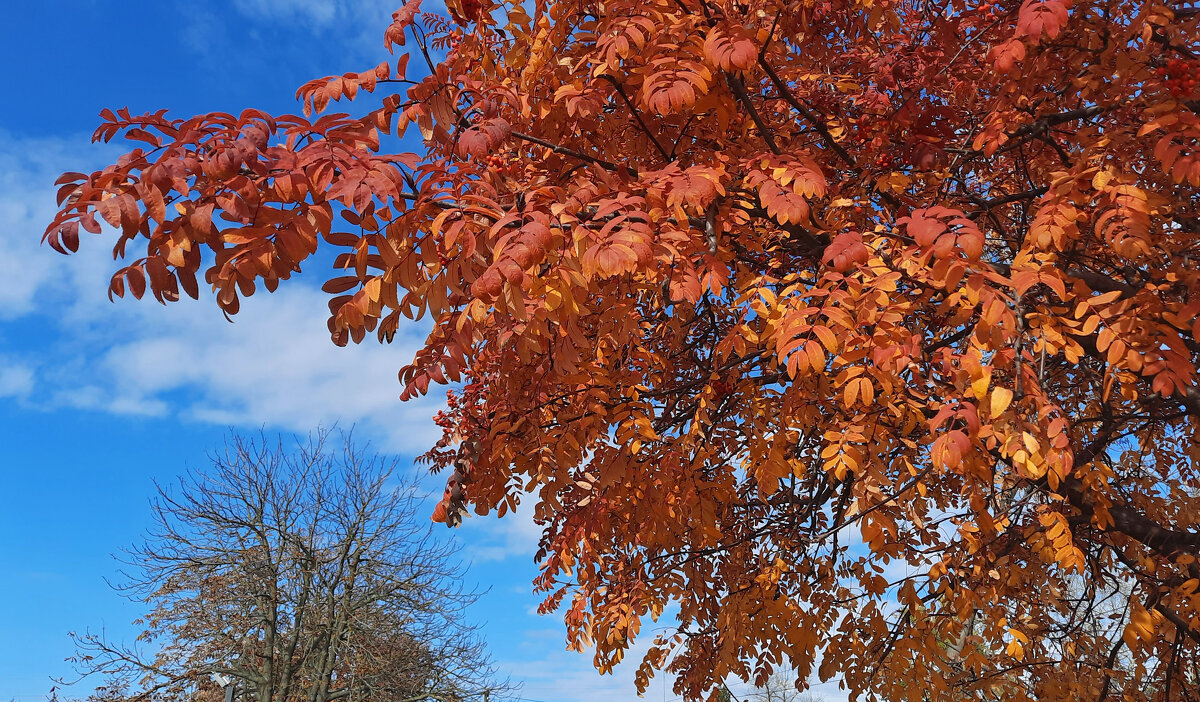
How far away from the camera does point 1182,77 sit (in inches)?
115

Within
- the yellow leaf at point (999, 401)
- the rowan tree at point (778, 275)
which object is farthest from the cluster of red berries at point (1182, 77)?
the yellow leaf at point (999, 401)

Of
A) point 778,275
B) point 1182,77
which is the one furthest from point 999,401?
point 778,275

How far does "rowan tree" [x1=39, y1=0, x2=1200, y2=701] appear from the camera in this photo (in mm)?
2367

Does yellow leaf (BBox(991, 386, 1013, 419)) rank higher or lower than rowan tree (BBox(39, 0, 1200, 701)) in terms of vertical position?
lower

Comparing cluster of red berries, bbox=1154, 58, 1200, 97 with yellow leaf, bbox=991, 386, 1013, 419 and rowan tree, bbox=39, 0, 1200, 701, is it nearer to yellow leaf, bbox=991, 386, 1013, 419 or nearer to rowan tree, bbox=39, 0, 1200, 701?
rowan tree, bbox=39, 0, 1200, 701

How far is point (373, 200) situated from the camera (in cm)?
215

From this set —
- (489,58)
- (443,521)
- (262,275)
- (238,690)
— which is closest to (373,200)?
(262,275)

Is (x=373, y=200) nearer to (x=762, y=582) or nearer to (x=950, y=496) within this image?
(x=762, y=582)

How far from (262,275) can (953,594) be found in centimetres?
384

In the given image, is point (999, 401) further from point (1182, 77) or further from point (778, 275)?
point (778, 275)

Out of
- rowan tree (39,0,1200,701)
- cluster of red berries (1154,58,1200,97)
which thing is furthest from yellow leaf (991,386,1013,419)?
cluster of red berries (1154,58,1200,97)

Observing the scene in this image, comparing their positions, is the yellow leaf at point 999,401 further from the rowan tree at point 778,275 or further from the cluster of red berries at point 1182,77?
the cluster of red berries at point 1182,77

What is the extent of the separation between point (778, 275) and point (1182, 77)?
79.7 inches

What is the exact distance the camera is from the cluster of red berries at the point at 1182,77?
2912 mm
